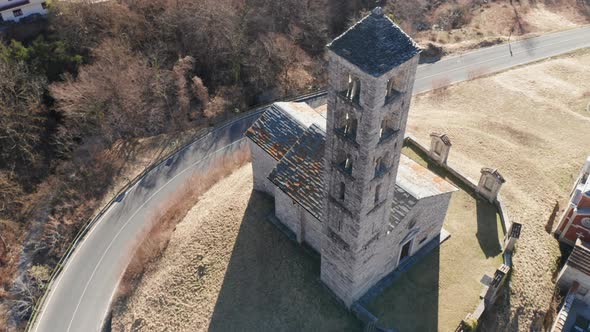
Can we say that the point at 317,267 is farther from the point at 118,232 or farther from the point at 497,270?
the point at 118,232

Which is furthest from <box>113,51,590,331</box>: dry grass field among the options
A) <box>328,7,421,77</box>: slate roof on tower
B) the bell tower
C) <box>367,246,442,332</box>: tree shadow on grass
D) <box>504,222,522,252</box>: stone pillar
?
<box>328,7,421,77</box>: slate roof on tower

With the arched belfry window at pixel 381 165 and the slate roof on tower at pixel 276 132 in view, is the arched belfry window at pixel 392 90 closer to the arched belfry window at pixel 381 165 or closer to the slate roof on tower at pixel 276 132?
the arched belfry window at pixel 381 165

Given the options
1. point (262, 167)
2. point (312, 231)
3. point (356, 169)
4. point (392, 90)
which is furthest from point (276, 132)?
point (392, 90)

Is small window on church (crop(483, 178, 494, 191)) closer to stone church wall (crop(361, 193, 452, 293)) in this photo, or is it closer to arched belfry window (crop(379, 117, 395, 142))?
stone church wall (crop(361, 193, 452, 293))

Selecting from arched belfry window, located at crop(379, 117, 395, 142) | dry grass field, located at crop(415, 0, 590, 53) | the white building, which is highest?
arched belfry window, located at crop(379, 117, 395, 142)

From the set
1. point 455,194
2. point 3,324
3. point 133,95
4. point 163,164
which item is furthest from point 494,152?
point 3,324

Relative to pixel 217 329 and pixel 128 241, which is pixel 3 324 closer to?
pixel 128 241

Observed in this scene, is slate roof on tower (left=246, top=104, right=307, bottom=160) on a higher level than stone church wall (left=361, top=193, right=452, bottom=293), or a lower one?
higher
